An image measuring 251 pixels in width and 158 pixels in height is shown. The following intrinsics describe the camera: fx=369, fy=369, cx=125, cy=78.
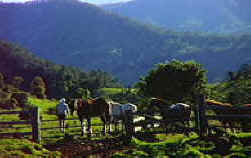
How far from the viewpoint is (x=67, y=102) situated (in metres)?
23.0

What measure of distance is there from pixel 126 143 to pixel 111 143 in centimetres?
73

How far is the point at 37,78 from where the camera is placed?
11094 cm

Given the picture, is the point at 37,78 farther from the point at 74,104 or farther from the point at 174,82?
the point at 74,104

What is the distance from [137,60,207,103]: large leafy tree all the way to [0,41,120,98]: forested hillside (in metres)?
61.3

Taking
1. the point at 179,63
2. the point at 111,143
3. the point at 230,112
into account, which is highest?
the point at 179,63

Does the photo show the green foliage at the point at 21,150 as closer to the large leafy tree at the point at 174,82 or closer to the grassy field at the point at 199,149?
the grassy field at the point at 199,149

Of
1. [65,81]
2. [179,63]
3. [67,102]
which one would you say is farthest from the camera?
[65,81]

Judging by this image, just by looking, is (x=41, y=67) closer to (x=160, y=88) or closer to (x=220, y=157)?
(x=160, y=88)

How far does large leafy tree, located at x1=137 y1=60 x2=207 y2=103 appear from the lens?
45.5 m

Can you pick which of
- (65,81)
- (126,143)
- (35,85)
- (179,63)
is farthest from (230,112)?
(65,81)

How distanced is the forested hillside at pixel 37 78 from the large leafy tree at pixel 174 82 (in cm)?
6126

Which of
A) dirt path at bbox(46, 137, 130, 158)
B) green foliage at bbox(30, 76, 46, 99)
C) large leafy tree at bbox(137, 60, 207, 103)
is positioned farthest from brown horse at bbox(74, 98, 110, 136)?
green foliage at bbox(30, 76, 46, 99)

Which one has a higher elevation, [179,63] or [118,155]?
[179,63]

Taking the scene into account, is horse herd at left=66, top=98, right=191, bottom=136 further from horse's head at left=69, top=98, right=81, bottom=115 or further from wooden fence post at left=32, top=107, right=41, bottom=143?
wooden fence post at left=32, top=107, right=41, bottom=143
